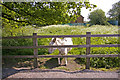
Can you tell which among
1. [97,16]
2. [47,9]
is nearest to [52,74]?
[47,9]

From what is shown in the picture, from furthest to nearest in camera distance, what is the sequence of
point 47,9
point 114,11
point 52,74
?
point 114,11 < point 47,9 < point 52,74

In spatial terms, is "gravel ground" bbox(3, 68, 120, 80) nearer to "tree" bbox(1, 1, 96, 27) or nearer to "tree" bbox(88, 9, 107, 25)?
"tree" bbox(1, 1, 96, 27)

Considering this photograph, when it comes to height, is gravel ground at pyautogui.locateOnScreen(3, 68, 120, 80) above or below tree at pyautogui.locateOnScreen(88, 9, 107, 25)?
below

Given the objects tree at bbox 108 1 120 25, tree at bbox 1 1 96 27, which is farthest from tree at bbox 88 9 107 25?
tree at bbox 1 1 96 27

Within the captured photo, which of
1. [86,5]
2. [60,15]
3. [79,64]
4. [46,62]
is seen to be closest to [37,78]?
[46,62]

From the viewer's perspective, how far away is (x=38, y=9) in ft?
16.8

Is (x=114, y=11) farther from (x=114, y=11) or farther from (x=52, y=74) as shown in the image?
(x=52, y=74)

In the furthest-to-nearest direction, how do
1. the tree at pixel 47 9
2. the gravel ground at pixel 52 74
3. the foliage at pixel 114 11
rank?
the foliage at pixel 114 11
the tree at pixel 47 9
the gravel ground at pixel 52 74

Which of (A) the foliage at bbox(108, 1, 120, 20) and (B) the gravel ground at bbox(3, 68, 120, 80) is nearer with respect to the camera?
(B) the gravel ground at bbox(3, 68, 120, 80)

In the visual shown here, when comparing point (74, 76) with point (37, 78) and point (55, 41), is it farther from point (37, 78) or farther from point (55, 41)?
point (55, 41)

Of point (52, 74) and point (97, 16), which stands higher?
point (97, 16)

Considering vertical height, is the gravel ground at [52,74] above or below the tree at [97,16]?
below

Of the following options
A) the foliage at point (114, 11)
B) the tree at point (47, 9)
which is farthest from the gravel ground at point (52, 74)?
the foliage at point (114, 11)

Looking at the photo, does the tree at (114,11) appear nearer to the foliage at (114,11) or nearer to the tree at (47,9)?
the foliage at (114,11)
